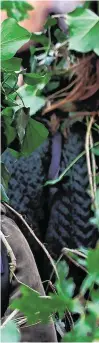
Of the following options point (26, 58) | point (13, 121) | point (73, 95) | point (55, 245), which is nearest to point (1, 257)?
point (13, 121)

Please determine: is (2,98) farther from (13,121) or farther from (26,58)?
(26,58)

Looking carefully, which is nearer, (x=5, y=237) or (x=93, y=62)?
(x=5, y=237)

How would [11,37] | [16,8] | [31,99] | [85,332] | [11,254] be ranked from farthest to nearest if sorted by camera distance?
1. [31,99]
2. [16,8]
3. [11,254]
4. [11,37]
5. [85,332]

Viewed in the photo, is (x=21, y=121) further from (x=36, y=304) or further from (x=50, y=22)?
(x=50, y=22)

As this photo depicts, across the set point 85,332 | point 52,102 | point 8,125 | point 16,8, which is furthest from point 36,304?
point 52,102

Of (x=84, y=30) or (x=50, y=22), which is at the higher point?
(x=50, y=22)

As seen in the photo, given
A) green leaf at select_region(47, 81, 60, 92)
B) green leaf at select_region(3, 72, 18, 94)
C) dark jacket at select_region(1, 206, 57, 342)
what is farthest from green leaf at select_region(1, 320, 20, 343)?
green leaf at select_region(47, 81, 60, 92)
